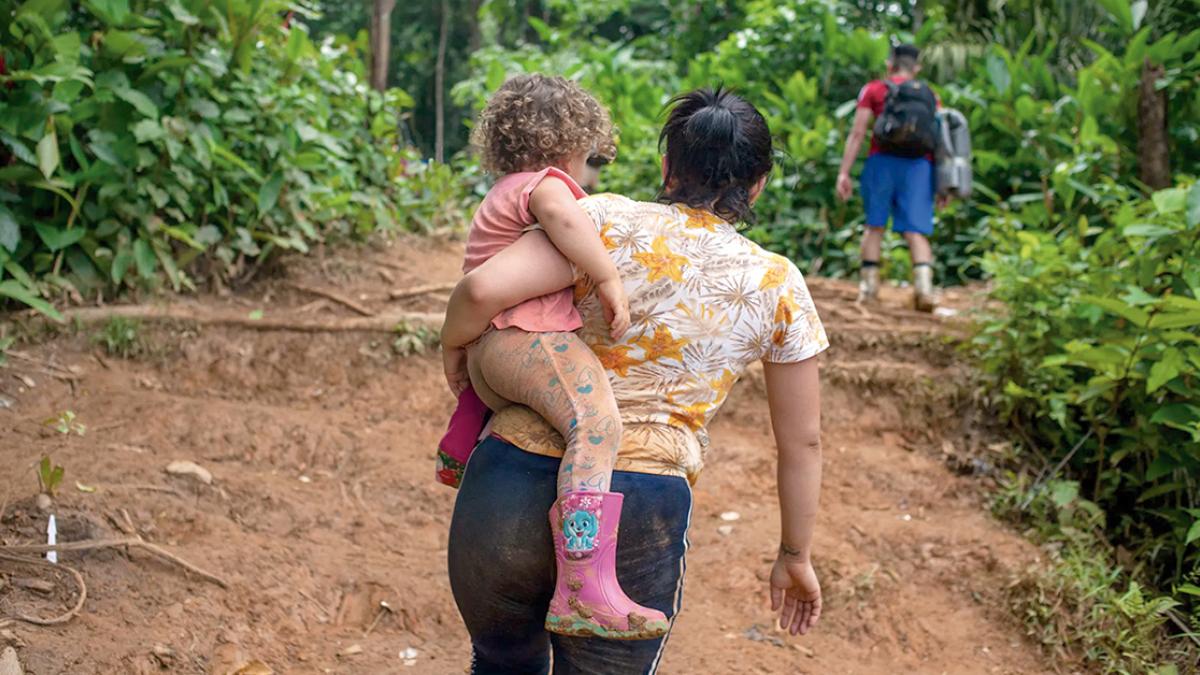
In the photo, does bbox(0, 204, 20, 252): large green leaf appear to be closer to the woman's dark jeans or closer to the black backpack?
the woman's dark jeans

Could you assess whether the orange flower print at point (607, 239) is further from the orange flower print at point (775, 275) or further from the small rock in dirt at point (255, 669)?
the small rock in dirt at point (255, 669)

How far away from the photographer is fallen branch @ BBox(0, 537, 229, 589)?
300 centimetres

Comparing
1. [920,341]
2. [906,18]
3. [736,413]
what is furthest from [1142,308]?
[906,18]

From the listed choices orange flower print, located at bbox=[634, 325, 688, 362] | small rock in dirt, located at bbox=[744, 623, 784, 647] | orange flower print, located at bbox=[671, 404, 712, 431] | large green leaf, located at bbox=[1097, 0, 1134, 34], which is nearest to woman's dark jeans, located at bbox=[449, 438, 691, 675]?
orange flower print, located at bbox=[671, 404, 712, 431]

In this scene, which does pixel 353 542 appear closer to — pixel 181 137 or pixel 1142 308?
pixel 181 137

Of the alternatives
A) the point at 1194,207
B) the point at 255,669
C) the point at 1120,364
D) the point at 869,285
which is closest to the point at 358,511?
the point at 255,669

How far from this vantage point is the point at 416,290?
5699 millimetres

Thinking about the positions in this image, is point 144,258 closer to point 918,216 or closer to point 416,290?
point 416,290

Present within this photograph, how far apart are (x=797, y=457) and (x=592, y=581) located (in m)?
0.51

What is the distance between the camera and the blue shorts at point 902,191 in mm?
5648

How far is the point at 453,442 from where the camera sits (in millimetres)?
2092

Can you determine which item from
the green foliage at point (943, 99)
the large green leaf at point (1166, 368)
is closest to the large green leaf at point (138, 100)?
the green foliage at point (943, 99)

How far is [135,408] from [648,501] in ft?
10.6

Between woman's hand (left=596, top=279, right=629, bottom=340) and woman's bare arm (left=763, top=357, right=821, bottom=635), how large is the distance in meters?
0.30
